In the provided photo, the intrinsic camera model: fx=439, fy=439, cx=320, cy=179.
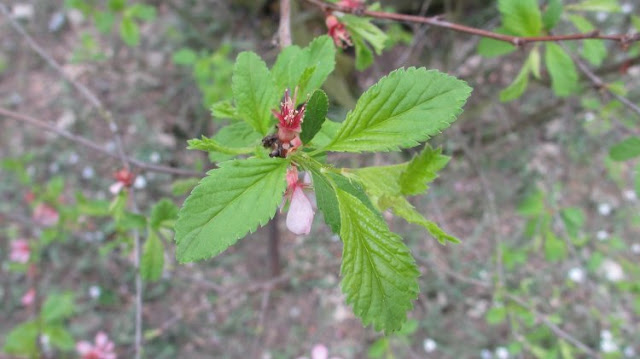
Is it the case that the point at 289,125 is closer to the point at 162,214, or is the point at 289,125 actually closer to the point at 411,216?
the point at 411,216

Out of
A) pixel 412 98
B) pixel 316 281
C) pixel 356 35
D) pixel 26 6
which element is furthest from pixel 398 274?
pixel 26 6

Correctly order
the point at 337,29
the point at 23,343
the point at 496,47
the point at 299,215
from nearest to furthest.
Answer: the point at 299,215
the point at 337,29
the point at 496,47
the point at 23,343

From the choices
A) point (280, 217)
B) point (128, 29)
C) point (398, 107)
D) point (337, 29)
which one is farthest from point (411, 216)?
point (280, 217)

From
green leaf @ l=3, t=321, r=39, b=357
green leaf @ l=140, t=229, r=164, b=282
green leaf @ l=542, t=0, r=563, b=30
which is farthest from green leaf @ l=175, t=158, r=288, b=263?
green leaf @ l=3, t=321, r=39, b=357

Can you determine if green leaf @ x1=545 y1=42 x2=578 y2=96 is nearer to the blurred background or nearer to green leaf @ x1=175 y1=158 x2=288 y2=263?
green leaf @ x1=175 y1=158 x2=288 y2=263

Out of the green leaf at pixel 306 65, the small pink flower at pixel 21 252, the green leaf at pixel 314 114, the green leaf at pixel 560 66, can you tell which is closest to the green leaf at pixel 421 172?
the green leaf at pixel 314 114

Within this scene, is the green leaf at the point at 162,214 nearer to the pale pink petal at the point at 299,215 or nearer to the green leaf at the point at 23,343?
the pale pink petal at the point at 299,215

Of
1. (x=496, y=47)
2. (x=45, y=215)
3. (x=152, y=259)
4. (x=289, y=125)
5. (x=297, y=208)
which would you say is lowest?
(x=45, y=215)
